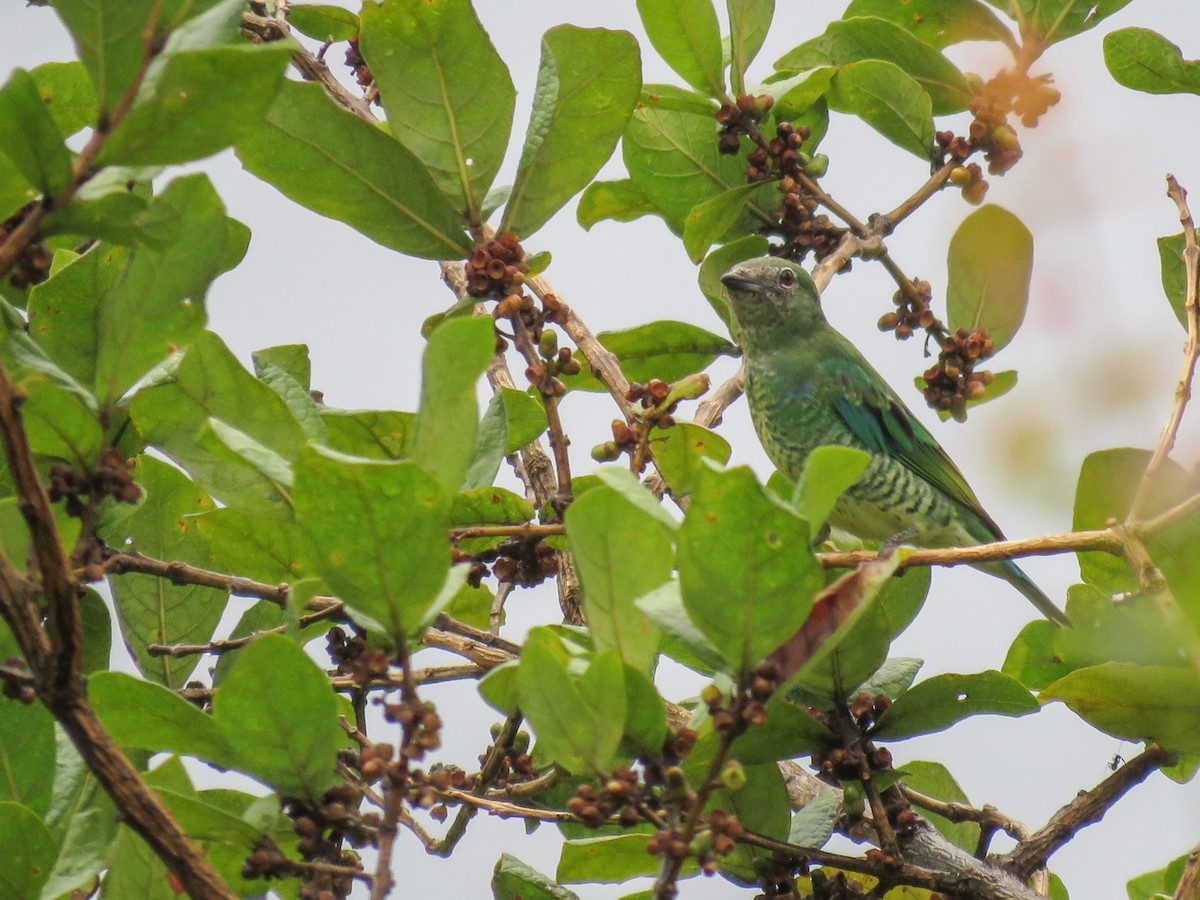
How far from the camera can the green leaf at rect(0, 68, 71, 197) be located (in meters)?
1.29

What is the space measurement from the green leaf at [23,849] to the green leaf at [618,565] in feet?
2.45

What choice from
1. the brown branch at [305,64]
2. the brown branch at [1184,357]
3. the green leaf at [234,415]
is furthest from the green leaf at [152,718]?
the brown branch at [305,64]

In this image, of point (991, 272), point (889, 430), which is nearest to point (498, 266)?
point (991, 272)

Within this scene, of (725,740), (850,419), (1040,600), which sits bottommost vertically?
(725,740)

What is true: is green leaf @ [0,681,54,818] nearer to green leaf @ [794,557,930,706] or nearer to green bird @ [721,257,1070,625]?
green leaf @ [794,557,930,706]

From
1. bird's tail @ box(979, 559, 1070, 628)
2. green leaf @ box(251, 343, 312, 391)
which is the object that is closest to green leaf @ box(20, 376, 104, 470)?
green leaf @ box(251, 343, 312, 391)

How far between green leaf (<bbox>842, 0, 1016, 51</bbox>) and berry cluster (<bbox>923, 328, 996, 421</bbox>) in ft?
2.33

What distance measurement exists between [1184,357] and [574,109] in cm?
106

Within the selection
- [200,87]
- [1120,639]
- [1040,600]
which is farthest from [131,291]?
[1040,600]

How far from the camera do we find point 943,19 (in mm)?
3201

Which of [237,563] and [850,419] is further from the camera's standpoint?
[850,419]

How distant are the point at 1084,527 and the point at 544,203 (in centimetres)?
109

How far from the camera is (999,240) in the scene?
3.08 metres

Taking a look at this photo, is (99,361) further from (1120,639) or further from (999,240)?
(999,240)
